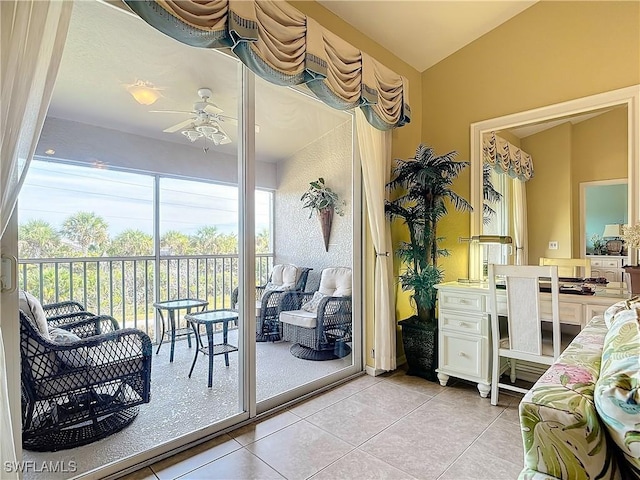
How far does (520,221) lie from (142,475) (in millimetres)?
3271

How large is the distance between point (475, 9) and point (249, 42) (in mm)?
2092

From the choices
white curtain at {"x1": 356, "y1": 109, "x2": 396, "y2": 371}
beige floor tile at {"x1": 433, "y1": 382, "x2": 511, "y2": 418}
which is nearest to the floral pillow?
white curtain at {"x1": 356, "y1": 109, "x2": 396, "y2": 371}

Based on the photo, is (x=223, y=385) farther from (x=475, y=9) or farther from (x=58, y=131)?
(x=475, y=9)

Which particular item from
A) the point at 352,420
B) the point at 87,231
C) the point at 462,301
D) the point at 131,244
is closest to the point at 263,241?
the point at 131,244

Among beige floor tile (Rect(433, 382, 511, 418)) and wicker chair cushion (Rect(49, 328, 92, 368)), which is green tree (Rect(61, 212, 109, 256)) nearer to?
wicker chair cushion (Rect(49, 328, 92, 368))

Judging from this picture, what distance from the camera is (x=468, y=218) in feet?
11.1

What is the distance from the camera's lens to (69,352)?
1889 mm

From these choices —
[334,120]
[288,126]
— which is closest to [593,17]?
[334,120]

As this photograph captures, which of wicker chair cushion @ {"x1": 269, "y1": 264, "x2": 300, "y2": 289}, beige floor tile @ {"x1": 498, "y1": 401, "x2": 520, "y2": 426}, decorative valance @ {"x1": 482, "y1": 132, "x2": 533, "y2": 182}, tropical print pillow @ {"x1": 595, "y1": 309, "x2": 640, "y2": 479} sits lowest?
beige floor tile @ {"x1": 498, "y1": 401, "x2": 520, "y2": 426}

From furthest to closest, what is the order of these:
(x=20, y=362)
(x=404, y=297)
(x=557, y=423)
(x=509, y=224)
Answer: (x=404, y=297) → (x=509, y=224) → (x=20, y=362) → (x=557, y=423)

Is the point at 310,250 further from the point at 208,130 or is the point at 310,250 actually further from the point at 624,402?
the point at 624,402

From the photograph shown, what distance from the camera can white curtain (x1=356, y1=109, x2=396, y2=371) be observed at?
3.12 m

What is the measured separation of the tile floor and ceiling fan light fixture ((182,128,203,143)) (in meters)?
2.07

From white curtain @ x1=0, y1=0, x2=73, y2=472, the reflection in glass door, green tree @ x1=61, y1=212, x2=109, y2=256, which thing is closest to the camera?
white curtain @ x1=0, y1=0, x2=73, y2=472
